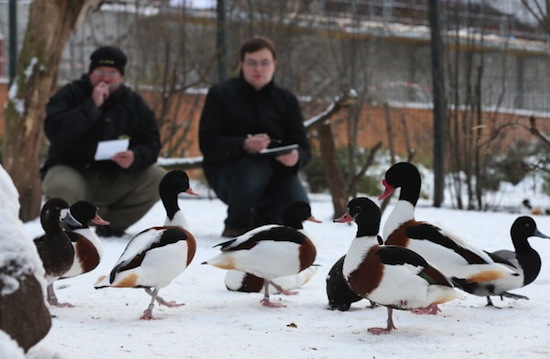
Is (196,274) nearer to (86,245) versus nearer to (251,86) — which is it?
(86,245)

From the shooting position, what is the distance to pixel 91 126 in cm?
675

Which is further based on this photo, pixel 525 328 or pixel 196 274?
pixel 196 274

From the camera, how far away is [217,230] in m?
7.57

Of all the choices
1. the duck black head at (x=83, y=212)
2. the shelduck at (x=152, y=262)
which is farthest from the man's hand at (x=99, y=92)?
the shelduck at (x=152, y=262)

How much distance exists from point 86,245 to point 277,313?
3.36ft

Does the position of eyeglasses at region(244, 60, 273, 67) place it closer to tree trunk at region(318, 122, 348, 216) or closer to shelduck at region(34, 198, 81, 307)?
tree trunk at region(318, 122, 348, 216)

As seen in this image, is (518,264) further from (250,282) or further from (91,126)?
(91,126)

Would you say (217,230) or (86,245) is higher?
(86,245)

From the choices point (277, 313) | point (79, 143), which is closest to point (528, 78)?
point (79, 143)

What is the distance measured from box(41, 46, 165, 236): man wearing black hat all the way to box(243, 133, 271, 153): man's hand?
83 centimetres

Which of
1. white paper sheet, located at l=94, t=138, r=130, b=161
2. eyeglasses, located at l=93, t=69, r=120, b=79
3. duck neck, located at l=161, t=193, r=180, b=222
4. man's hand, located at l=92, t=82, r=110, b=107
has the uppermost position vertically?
eyeglasses, located at l=93, t=69, r=120, b=79

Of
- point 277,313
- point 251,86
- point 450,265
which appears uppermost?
point 251,86

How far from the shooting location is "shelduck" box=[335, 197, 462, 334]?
3.62 m

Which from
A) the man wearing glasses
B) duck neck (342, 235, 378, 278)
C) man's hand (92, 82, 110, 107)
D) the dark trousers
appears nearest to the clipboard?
the man wearing glasses
